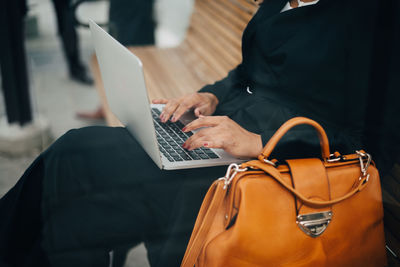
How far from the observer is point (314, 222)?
981 mm

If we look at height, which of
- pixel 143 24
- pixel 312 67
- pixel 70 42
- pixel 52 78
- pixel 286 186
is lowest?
pixel 52 78

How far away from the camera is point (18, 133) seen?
2475mm

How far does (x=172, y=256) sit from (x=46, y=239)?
338 millimetres

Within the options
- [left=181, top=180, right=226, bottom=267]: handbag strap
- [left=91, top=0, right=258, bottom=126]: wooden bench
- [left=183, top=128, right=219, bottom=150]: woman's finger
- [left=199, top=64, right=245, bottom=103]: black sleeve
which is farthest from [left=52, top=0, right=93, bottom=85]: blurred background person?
[left=181, top=180, right=226, bottom=267]: handbag strap

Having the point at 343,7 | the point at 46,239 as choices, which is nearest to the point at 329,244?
the point at 343,7

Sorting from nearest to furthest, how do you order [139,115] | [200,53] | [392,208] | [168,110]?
[139,115], [392,208], [168,110], [200,53]

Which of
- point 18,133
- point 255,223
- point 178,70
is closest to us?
point 255,223

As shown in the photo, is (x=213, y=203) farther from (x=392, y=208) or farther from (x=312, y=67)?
(x=392, y=208)

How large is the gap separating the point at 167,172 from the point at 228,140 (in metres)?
0.20

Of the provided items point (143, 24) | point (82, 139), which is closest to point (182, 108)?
point (82, 139)

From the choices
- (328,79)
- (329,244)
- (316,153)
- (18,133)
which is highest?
(328,79)

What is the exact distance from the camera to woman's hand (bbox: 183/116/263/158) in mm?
1053

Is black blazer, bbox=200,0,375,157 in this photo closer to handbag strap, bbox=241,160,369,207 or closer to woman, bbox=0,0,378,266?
woman, bbox=0,0,378,266

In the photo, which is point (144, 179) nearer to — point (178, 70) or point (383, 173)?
point (383, 173)
